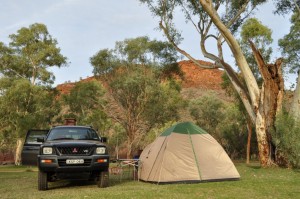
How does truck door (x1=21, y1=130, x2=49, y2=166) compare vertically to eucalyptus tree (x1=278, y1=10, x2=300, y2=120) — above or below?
below

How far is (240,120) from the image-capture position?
31641 mm

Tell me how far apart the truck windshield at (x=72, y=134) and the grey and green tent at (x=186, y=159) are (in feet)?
6.57

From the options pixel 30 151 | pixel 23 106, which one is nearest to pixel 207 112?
pixel 23 106

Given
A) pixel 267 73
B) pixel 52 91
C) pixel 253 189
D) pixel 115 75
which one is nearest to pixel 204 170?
pixel 253 189

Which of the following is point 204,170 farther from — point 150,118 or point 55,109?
point 55,109

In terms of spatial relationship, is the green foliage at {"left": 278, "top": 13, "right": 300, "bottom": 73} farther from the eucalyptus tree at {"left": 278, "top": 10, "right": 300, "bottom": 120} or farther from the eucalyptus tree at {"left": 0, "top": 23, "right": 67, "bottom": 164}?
the eucalyptus tree at {"left": 0, "top": 23, "right": 67, "bottom": 164}

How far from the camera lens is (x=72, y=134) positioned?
1068 cm

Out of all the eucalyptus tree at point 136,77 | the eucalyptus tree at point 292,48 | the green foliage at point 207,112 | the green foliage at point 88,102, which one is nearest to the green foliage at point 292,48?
the eucalyptus tree at point 292,48

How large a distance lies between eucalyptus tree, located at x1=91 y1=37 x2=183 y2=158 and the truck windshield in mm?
18850

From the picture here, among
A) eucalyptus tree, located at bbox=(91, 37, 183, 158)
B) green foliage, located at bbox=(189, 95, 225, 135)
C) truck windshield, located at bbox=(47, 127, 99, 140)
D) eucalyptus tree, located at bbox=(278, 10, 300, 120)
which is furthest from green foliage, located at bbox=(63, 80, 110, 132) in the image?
truck windshield, located at bbox=(47, 127, 99, 140)

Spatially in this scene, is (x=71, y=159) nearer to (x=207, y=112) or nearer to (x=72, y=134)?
(x=72, y=134)

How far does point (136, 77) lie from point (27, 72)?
12.6 m

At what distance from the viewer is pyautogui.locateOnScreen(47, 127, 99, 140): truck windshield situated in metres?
10.5

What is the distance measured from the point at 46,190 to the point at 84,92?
85.3ft
